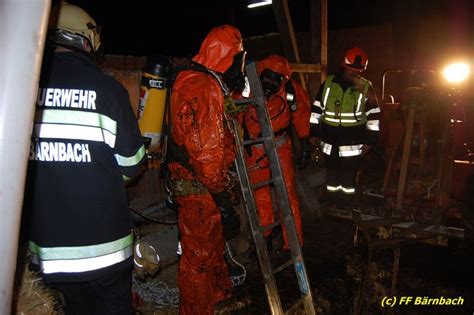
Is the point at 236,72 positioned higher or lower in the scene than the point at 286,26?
lower

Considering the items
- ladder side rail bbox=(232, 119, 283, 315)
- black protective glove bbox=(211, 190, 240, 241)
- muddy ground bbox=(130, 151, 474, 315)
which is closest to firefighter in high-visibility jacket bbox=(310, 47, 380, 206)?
muddy ground bbox=(130, 151, 474, 315)

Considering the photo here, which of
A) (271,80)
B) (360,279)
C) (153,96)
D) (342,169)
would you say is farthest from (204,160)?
(342,169)

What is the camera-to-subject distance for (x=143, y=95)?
10.5ft

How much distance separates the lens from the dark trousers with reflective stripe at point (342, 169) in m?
5.43

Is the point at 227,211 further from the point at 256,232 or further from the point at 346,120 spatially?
the point at 346,120

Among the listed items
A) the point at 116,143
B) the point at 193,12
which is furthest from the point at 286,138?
the point at 193,12

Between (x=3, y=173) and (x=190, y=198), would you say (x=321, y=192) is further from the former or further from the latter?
(x=3, y=173)

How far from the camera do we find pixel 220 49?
10.3ft

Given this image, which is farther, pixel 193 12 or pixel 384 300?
pixel 193 12

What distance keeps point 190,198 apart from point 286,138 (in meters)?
2.03

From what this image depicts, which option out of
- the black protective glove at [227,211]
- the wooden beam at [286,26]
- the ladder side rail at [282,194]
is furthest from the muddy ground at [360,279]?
the wooden beam at [286,26]

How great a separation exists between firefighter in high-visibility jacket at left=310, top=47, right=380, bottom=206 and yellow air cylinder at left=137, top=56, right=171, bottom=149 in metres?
2.85

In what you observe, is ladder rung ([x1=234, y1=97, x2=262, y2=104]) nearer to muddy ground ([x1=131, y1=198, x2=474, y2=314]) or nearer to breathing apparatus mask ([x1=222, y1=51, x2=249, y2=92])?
breathing apparatus mask ([x1=222, y1=51, x2=249, y2=92])

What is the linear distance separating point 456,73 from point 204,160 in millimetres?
6990
